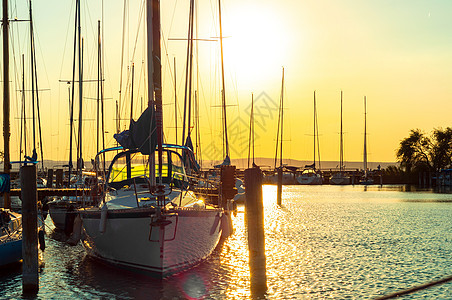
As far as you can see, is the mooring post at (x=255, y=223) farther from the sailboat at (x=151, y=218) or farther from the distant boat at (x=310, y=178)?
the distant boat at (x=310, y=178)

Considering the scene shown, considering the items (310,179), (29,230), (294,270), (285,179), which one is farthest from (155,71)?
(285,179)

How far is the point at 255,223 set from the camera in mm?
17312

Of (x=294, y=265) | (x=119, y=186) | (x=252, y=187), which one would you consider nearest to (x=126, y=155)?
(x=119, y=186)

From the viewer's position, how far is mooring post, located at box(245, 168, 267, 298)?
57.0 ft

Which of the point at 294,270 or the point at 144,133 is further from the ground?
the point at 144,133

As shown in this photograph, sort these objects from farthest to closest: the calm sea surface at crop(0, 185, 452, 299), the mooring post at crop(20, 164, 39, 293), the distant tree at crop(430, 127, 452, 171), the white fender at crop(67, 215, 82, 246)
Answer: the distant tree at crop(430, 127, 452, 171) < the white fender at crop(67, 215, 82, 246) < the calm sea surface at crop(0, 185, 452, 299) < the mooring post at crop(20, 164, 39, 293)

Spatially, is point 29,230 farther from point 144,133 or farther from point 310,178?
point 310,178

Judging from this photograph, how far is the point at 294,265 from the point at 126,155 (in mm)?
7654

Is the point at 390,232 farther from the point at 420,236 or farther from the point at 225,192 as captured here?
the point at 225,192

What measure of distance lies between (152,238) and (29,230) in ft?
11.6

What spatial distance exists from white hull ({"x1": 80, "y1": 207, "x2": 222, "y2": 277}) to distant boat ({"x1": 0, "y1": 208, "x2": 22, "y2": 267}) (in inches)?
103

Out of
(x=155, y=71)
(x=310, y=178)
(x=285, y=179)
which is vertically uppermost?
(x=155, y=71)

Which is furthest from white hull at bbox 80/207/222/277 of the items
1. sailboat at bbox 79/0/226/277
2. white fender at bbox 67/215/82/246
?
white fender at bbox 67/215/82/246

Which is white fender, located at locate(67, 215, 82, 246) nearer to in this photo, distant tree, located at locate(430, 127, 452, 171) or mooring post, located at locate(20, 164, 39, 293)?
mooring post, located at locate(20, 164, 39, 293)
